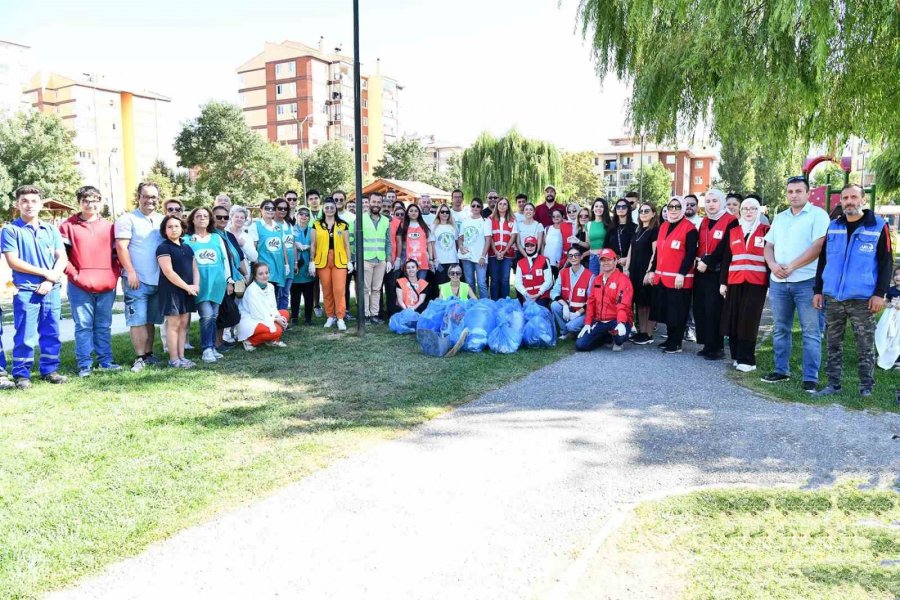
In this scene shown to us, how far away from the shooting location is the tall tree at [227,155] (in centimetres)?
4359

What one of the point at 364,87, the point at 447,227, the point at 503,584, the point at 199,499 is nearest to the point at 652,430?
the point at 503,584

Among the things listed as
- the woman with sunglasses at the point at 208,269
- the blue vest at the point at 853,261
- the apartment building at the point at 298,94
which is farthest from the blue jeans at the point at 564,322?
the apartment building at the point at 298,94

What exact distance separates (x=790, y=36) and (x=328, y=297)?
7010 mm

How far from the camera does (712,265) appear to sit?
7.75 metres

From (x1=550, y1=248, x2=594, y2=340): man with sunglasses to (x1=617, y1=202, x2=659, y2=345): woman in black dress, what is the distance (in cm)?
60

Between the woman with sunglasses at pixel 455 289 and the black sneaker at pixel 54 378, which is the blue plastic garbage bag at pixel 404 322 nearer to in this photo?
the woman with sunglasses at pixel 455 289

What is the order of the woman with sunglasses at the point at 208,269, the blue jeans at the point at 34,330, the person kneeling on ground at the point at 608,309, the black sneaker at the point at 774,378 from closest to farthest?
the blue jeans at the point at 34,330
the black sneaker at the point at 774,378
the woman with sunglasses at the point at 208,269
the person kneeling on ground at the point at 608,309

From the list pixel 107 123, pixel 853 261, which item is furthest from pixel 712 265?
pixel 107 123

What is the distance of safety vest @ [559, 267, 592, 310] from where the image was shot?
896 centimetres

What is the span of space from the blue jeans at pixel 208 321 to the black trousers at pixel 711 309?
5894 millimetres

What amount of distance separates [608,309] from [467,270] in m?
2.96

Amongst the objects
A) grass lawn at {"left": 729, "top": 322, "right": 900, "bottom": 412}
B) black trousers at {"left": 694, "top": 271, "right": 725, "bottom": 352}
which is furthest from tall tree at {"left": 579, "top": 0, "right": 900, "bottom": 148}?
grass lawn at {"left": 729, "top": 322, "right": 900, "bottom": 412}

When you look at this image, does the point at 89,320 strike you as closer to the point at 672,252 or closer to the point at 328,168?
the point at 672,252

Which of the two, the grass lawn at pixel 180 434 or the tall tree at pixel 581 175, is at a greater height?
the tall tree at pixel 581 175
